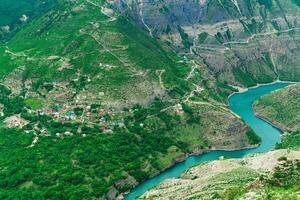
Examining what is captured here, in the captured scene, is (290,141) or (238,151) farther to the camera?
(238,151)

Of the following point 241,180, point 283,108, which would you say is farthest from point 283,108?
point 241,180

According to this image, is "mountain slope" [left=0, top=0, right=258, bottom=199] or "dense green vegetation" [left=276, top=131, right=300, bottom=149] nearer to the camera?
"mountain slope" [left=0, top=0, right=258, bottom=199]

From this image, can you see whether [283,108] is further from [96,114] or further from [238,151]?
[96,114]

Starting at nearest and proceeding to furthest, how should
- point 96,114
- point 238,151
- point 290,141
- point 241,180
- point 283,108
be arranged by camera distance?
point 241,180 < point 290,141 < point 96,114 < point 238,151 < point 283,108

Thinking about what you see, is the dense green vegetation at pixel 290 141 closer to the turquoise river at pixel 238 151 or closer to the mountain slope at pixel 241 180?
the turquoise river at pixel 238 151

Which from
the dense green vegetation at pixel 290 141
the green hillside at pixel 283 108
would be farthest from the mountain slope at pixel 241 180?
the green hillside at pixel 283 108

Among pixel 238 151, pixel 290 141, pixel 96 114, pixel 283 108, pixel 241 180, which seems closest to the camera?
pixel 241 180

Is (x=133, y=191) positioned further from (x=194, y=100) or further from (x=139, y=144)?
(x=194, y=100)

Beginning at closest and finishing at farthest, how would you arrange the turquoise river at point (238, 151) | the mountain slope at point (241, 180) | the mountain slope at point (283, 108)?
the mountain slope at point (241, 180) < the turquoise river at point (238, 151) < the mountain slope at point (283, 108)

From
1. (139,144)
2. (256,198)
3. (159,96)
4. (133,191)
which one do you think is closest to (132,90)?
(159,96)

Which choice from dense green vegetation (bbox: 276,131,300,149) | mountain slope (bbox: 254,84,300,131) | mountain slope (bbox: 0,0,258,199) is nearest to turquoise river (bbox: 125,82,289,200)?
mountain slope (bbox: 0,0,258,199)

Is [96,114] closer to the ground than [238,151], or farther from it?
farther from it

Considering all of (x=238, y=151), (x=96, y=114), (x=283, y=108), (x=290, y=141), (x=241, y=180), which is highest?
(x=241, y=180)

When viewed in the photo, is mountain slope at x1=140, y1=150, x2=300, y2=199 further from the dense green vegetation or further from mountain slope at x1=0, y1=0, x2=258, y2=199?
the dense green vegetation
